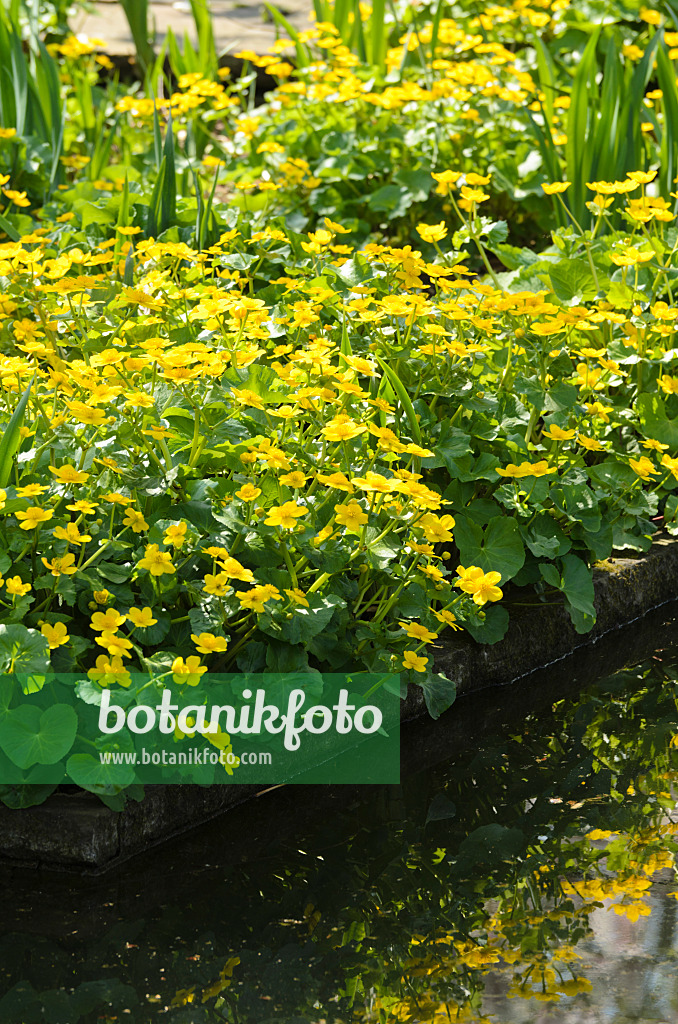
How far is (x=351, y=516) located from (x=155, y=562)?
0.99 ft

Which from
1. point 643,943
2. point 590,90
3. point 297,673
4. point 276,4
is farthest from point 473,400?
point 276,4

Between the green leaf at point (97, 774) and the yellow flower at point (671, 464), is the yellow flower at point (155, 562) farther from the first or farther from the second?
the yellow flower at point (671, 464)

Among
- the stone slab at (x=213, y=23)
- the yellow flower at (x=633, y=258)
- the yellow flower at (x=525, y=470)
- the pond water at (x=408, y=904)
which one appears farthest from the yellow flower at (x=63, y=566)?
the stone slab at (x=213, y=23)

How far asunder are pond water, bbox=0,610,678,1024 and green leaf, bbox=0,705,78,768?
0.63ft

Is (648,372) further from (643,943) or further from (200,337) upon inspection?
(643,943)

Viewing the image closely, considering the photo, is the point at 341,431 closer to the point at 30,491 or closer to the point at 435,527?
the point at 435,527

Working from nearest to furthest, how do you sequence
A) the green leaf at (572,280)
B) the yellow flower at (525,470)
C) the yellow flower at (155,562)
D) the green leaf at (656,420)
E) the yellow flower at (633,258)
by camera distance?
1. the yellow flower at (155,562)
2. the yellow flower at (525,470)
3. the yellow flower at (633,258)
4. the green leaf at (656,420)
5. the green leaf at (572,280)

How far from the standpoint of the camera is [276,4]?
22.0 ft

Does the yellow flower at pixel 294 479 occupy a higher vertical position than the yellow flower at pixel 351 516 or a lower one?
higher

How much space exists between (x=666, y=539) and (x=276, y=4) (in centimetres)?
519

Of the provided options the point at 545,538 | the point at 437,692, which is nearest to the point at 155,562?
the point at 437,692

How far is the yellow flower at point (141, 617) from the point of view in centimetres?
167

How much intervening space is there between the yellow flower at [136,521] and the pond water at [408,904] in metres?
0.49

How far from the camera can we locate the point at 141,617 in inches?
65.8
